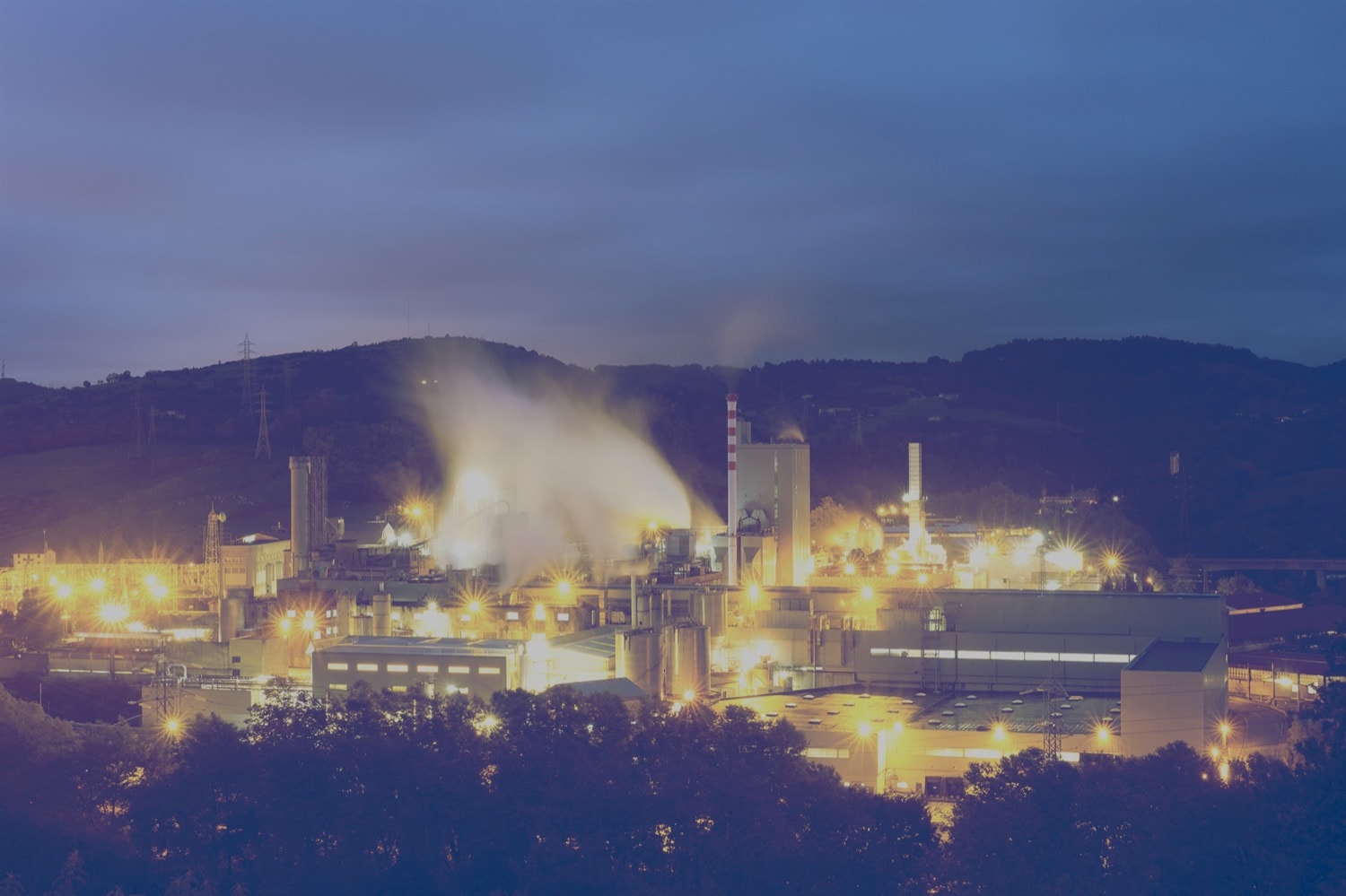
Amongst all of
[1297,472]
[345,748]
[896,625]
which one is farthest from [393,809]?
[1297,472]

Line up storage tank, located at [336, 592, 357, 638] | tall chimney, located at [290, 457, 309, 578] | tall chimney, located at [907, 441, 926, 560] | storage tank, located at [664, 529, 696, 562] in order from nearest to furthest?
1. storage tank, located at [336, 592, 357, 638]
2. tall chimney, located at [290, 457, 309, 578]
3. storage tank, located at [664, 529, 696, 562]
4. tall chimney, located at [907, 441, 926, 560]

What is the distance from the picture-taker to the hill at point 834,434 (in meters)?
59.2

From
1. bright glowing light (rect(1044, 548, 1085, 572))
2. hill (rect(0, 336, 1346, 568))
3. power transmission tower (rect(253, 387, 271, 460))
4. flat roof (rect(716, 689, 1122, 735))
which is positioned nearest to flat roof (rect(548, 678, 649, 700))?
flat roof (rect(716, 689, 1122, 735))

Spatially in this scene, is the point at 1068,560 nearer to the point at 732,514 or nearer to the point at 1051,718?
the point at 732,514

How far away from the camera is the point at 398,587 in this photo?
35906mm

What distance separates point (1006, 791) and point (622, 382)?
67359 millimetres

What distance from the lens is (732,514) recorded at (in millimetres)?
39250

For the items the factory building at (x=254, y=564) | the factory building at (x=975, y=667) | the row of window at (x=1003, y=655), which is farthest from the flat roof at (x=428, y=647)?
the factory building at (x=254, y=564)

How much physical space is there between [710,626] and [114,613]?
14.9 meters

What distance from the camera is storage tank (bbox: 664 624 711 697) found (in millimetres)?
29047

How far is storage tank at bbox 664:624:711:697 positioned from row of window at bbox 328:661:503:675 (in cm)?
317

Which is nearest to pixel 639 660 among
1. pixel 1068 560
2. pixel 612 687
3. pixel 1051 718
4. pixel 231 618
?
pixel 612 687

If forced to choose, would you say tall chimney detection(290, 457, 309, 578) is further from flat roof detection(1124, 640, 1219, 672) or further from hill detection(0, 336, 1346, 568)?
flat roof detection(1124, 640, 1219, 672)

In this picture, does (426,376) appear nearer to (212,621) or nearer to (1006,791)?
(212,621)
